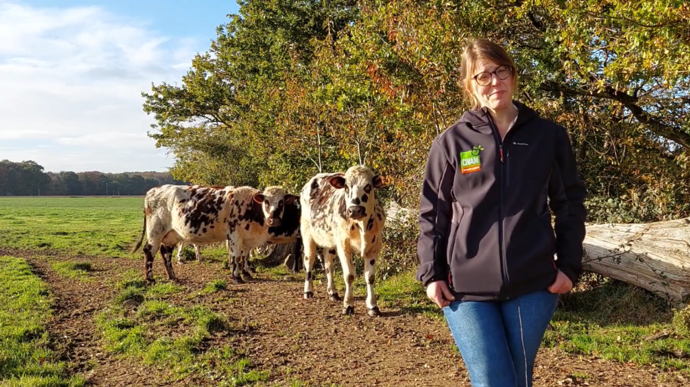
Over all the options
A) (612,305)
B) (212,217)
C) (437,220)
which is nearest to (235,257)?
(212,217)

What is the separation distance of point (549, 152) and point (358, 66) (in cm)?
725

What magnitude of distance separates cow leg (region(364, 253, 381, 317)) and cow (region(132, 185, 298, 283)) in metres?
4.15

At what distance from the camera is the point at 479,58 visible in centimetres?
285

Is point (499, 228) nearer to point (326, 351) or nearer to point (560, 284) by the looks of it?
point (560, 284)

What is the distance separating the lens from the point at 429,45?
8516 mm

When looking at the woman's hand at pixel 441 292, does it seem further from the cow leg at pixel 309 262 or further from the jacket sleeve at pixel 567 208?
the cow leg at pixel 309 262

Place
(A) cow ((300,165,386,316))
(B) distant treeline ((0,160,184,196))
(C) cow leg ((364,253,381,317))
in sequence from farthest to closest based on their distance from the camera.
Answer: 1. (B) distant treeline ((0,160,184,196))
2. (C) cow leg ((364,253,381,317))
3. (A) cow ((300,165,386,316))

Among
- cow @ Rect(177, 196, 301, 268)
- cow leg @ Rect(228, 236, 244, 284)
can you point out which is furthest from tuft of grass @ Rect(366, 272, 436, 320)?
cow leg @ Rect(228, 236, 244, 284)

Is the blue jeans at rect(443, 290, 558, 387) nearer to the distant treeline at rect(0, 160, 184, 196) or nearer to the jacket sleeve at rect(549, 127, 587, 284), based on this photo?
the jacket sleeve at rect(549, 127, 587, 284)

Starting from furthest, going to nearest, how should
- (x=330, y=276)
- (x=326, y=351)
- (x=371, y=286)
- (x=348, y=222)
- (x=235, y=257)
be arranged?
(x=235, y=257) < (x=330, y=276) < (x=348, y=222) < (x=371, y=286) < (x=326, y=351)

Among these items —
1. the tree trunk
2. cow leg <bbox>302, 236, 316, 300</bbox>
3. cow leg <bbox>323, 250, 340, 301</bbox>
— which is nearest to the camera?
the tree trunk

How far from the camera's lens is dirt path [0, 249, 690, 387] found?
19.5 feet

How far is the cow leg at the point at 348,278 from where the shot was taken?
8984mm

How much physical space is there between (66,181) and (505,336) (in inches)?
4684
